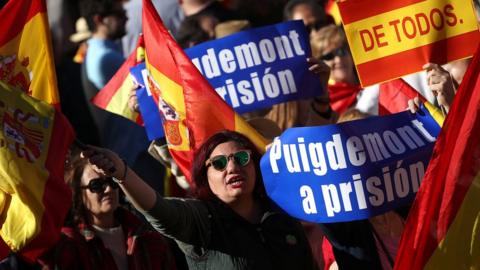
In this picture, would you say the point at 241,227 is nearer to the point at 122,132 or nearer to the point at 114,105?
the point at 114,105

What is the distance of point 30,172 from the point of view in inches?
223

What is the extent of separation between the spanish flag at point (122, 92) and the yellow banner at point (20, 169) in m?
2.27

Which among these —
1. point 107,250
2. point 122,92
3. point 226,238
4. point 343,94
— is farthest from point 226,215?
point 343,94

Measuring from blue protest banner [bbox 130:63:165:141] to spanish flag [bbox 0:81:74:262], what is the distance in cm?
171

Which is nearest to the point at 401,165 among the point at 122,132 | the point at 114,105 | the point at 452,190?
the point at 452,190

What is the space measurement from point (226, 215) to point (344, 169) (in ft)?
1.72

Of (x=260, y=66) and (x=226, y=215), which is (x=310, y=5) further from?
(x=226, y=215)

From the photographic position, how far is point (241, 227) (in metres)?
6.28

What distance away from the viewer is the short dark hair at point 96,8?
976 cm

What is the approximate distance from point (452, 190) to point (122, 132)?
339 cm

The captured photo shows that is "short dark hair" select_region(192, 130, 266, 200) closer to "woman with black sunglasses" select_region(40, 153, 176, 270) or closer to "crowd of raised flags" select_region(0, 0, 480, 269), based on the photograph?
"crowd of raised flags" select_region(0, 0, 480, 269)

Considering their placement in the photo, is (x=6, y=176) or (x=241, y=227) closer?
(x=6, y=176)

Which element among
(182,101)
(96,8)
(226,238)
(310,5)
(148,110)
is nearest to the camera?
(226,238)

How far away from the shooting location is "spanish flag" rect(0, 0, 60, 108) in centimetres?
661
